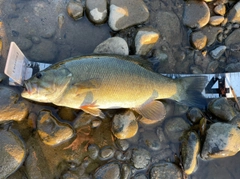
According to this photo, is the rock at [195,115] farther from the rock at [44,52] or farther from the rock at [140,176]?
the rock at [44,52]

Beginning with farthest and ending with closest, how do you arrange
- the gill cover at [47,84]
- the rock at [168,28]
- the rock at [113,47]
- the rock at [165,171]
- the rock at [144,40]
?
the rock at [168,28]
the rock at [144,40]
the rock at [113,47]
the rock at [165,171]
the gill cover at [47,84]

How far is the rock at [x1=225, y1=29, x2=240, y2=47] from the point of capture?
418 centimetres

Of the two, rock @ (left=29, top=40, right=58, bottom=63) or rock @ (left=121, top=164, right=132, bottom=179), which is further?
rock @ (left=29, top=40, right=58, bottom=63)

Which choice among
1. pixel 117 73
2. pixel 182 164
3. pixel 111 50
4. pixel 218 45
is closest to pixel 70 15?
pixel 111 50

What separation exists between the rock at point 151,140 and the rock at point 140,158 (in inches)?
5.3

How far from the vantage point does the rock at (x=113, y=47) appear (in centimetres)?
370

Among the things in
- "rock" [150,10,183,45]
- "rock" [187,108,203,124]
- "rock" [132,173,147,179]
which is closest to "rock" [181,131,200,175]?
"rock" [187,108,203,124]

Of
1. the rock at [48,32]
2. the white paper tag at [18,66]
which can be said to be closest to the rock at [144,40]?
the rock at [48,32]

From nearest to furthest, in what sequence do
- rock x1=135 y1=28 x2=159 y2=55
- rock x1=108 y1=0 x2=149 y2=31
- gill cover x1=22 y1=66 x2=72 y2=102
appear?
1. gill cover x1=22 y1=66 x2=72 y2=102
2. rock x1=135 y1=28 x2=159 y2=55
3. rock x1=108 y1=0 x2=149 y2=31

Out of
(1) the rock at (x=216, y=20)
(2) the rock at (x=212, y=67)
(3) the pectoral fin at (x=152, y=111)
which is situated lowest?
(3) the pectoral fin at (x=152, y=111)

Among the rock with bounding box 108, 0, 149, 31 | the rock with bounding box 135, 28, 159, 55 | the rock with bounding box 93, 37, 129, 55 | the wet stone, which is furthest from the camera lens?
the rock with bounding box 108, 0, 149, 31

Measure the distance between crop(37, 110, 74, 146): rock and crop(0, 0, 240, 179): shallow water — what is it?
0.50 ft

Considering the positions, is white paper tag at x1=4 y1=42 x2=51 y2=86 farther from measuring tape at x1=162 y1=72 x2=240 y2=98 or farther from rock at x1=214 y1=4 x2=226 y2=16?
rock at x1=214 y1=4 x2=226 y2=16

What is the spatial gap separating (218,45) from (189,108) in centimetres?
130
